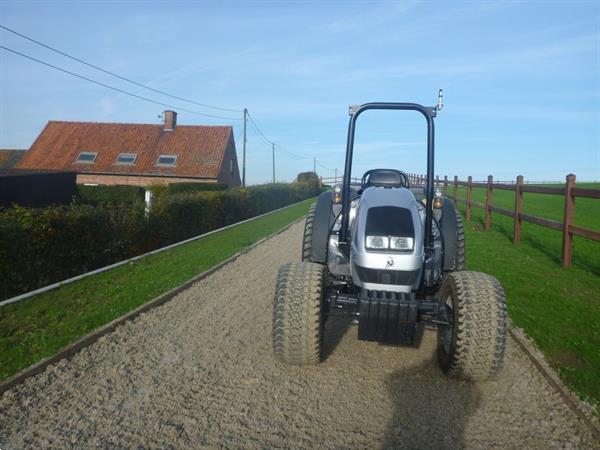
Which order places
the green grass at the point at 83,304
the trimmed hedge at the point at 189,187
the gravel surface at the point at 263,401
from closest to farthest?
the gravel surface at the point at 263,401
the green grass at the point at 83,304
the trimmed hedge at the point at 189,187

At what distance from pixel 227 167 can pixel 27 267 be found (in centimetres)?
3300

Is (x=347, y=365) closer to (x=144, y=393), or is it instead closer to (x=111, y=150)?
(x=144, y=393)

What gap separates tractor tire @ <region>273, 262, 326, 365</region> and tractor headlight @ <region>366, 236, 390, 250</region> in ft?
1.67

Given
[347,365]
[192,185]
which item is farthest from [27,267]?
[192,185]

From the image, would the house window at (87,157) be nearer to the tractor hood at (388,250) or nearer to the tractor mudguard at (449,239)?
the tractor mudguard at (449,239)

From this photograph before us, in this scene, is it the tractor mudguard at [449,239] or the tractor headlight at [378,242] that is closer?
the tractor headlight at [378,242]

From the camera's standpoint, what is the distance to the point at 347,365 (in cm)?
511

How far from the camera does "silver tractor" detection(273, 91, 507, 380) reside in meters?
4.45

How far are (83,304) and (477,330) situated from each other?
4.94m

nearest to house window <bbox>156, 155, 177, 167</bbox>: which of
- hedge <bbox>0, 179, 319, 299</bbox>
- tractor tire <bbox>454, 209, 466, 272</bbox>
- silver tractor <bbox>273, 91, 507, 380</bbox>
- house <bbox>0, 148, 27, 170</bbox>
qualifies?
house <bbox>0, 148, 27, 170</bbox>

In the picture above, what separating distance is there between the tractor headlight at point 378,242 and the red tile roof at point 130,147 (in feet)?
109

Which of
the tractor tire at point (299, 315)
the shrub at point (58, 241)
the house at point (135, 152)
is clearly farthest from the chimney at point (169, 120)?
the tractor tire at point (299, 315)

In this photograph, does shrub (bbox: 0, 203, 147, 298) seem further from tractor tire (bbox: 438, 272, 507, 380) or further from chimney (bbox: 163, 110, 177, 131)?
chimney (bbox: 163, 110, 177, 131)

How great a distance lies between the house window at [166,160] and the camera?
3769cm
